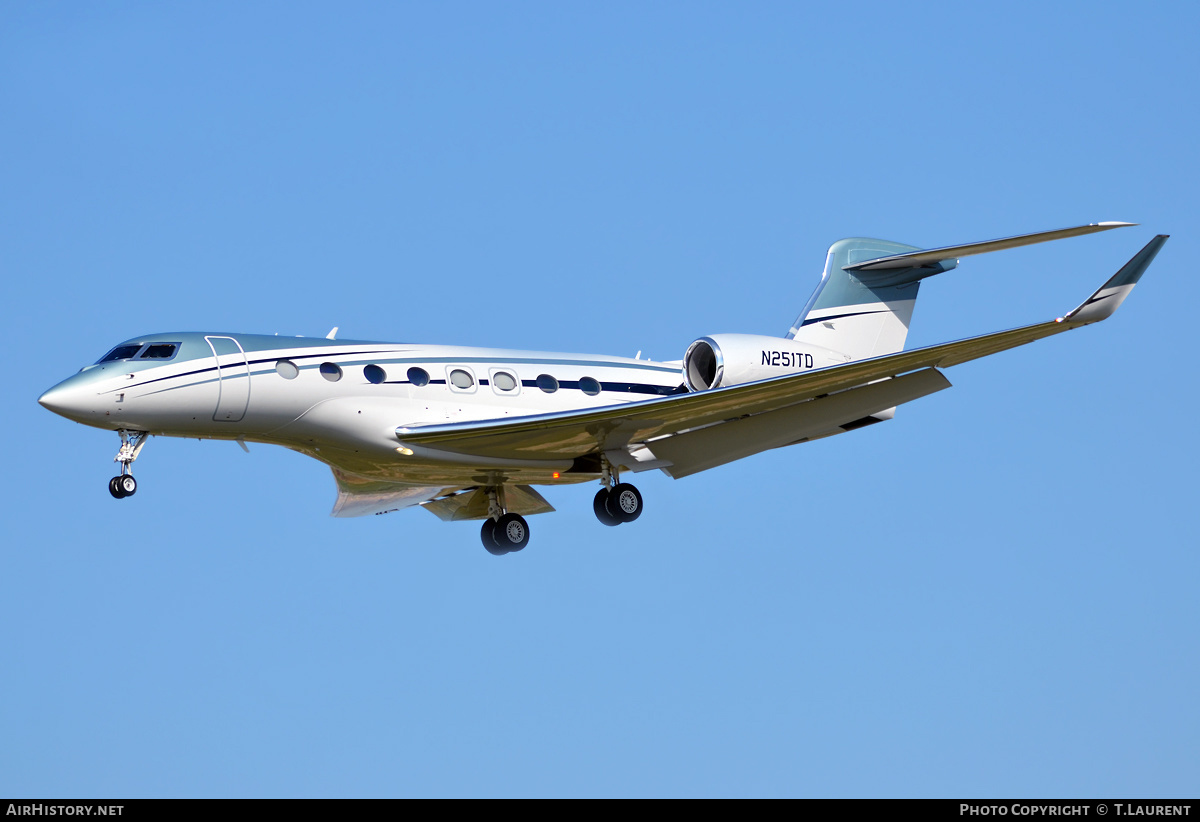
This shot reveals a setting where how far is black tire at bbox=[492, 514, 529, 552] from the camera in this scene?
20.0 meters

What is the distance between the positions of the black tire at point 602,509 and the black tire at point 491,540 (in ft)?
5.72

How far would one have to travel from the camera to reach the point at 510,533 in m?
20.0

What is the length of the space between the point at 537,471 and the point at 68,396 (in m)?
6.47

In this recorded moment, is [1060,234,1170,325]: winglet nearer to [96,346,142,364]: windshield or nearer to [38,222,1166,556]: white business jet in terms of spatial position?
[38,222,1166,556]: white business jet

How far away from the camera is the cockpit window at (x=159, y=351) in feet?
55.5

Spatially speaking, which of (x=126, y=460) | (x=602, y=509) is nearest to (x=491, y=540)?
(x=602, y=509)

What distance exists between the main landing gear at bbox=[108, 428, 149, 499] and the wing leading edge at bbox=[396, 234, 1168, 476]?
3.23 m

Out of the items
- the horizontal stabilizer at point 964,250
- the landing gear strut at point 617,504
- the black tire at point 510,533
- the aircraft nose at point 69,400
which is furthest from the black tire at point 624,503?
the aircraft nose at point 69,400

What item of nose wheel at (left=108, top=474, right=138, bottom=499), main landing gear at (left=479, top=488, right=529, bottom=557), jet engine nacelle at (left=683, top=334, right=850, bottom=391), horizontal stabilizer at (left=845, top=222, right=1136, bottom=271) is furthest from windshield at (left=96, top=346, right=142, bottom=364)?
horizontal stabilizer at (left=845, top=222, right=1136, bottom=271)

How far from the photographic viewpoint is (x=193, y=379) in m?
16.9

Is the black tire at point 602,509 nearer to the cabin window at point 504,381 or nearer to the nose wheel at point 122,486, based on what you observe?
the cabin window at point 504,381
